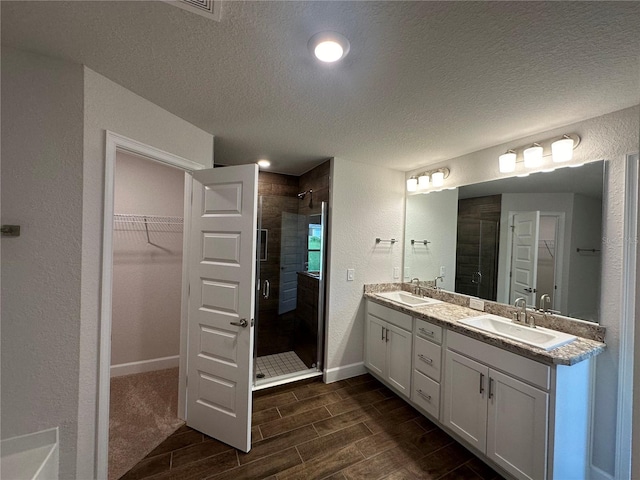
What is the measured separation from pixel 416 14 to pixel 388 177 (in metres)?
2.20

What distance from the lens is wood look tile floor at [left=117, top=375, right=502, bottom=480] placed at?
5.52 feet

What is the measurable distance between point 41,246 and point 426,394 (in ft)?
9.06

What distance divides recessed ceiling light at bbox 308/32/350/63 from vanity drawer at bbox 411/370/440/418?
2.38m

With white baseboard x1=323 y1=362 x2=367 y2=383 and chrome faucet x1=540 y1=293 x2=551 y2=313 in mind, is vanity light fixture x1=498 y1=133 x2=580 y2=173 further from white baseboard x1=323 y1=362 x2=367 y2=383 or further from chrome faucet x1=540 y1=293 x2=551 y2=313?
white baseboard x1=323 y1=362 x2=367 y2=383

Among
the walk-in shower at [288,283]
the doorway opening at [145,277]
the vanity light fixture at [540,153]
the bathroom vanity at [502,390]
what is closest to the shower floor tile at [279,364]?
the walk-in shower at [288,283]

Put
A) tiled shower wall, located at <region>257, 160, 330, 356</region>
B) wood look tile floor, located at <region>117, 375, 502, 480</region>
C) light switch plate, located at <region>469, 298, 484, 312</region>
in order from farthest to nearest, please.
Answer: tiled shower wall, located at <region>257, 160, 330, 356</region> < light switch plate, located at <region>469, 298, 484, 312</region> < wood look tile floor, located at <region>117, 375, 502, 480</region>

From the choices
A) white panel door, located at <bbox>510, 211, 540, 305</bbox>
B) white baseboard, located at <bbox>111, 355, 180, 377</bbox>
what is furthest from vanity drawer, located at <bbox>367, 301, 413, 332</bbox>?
white baseboard, located at <bbox>111, 355, 180, 377</bbox>

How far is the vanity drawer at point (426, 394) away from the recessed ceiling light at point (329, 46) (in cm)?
238

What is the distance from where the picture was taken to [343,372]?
2889 millimetres

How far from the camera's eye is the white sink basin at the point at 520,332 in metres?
1.59

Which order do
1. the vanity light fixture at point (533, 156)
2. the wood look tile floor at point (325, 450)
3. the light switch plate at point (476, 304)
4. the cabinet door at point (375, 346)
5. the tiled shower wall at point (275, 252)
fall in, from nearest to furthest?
1. the wood look tile floor at point (325, 450)
2. the vanity light fixture at point (533, 156)
3. the light switch plate at point (476, 304)
4. the cabinet door at point (375, 346)
5. the tiled shower wall at point (275, 252)

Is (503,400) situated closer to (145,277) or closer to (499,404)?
(499,404)

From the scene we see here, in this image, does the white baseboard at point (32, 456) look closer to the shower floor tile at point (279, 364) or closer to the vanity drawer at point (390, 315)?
the shower floor tile at point (279, 364)

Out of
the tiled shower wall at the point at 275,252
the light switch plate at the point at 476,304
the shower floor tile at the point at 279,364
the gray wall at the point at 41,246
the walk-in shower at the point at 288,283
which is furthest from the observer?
the tiled shower wall at the point at 275,252
